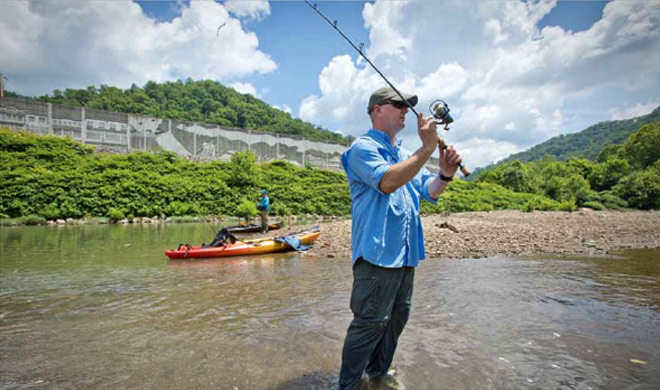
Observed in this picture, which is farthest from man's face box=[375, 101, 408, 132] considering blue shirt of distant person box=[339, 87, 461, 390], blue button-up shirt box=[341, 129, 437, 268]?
blue button-up shirt box=[341, 129, 437, 268]

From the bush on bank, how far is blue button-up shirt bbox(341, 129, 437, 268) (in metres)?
28.8

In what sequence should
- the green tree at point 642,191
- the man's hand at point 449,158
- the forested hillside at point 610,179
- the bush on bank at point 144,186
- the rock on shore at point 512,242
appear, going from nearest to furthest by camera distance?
the man's hand at point 449,158, the rock on shore at point 512,242, the bush on bank at point 144,186, the green tree at point 642,191, the forested hillside at point 610,179

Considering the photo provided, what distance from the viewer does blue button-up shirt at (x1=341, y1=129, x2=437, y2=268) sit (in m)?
2.18

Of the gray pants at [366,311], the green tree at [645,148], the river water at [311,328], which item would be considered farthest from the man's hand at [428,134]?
the green tree at [645,148]

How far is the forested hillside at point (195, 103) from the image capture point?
71.9m

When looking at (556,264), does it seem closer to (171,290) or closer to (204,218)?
(171,290)

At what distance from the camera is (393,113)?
8.13ft

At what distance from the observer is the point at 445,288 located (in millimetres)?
5957

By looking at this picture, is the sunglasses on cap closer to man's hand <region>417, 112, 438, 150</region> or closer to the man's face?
the man's face

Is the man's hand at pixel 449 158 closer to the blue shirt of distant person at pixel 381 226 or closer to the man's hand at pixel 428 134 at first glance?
the blue shirt of distant person at pixel 381 226

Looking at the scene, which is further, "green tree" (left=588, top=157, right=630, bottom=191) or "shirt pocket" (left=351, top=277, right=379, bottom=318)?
"green tree" (left=588, top=157, right=630, bottom=191)

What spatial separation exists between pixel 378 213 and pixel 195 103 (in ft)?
316

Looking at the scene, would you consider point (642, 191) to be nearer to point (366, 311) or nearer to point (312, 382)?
point (312, 382)

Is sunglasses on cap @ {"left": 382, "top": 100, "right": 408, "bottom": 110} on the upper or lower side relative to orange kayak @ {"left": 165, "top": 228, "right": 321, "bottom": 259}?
upper
